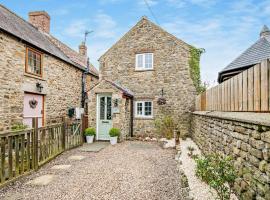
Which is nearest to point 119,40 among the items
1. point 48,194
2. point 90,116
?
point 90,116

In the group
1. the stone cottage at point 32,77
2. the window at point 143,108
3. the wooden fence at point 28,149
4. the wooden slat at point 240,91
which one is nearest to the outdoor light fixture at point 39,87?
the stone cottage at point 32,77

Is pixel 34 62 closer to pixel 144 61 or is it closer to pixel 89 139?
pixel 89 139

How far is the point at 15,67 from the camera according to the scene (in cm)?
902

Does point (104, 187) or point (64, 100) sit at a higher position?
point (64, 100)

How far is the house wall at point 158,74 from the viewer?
44.3 ft

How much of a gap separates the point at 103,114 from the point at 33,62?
15.3 feet

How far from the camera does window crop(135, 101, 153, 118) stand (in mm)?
13905

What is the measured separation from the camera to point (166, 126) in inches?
515

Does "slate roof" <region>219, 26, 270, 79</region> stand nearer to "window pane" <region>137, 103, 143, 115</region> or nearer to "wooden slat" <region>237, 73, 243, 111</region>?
"wooden slat" <region>237, 73, 243, 111</region>

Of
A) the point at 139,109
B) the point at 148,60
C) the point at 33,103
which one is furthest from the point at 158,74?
the point at 33,103

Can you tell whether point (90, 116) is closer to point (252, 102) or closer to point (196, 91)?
point (196, 91)

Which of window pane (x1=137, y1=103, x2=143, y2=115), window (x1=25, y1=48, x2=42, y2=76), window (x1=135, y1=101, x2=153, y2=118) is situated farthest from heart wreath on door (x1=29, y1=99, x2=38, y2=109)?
window pane (x1=137, y1=103, x2=143, y2=115)

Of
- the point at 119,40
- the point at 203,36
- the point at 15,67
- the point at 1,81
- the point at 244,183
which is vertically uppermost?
the point at 203,36

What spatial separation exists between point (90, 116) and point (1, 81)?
16.6 feet
